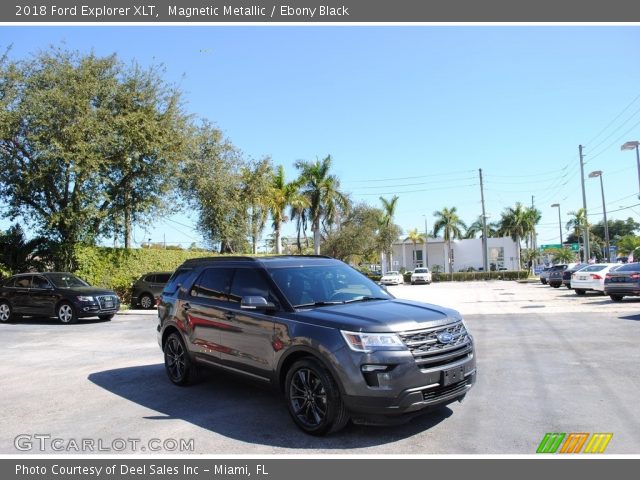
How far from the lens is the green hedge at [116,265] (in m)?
22.5

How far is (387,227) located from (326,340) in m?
58.3

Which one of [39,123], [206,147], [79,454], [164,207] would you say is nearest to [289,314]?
[79,454]

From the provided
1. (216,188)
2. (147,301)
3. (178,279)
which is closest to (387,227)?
(216,188)

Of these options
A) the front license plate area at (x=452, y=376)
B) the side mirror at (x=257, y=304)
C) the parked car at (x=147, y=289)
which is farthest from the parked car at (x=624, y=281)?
the parked car at (x=147, y=289)

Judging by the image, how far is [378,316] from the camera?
208 inches

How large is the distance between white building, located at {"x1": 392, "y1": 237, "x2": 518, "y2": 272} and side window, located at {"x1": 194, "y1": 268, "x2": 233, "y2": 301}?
71.4 meters

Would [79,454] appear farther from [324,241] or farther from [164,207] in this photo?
[324,241]

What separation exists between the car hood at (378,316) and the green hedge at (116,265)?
1943 centimetres

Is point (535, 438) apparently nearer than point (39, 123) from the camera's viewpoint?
Yes

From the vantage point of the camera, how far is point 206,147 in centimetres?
2945

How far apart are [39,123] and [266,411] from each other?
63.5 feet

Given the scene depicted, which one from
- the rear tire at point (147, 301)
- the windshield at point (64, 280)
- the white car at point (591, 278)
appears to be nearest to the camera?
the windshield at point (64, 280)

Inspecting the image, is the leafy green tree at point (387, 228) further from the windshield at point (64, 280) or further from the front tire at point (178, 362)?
the front tire at point (178, 362)

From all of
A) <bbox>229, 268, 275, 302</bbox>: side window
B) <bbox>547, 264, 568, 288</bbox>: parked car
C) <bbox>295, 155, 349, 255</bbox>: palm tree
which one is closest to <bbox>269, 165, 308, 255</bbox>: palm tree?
<bbox>295, 155, 349, 255</bbox>: palm tree
